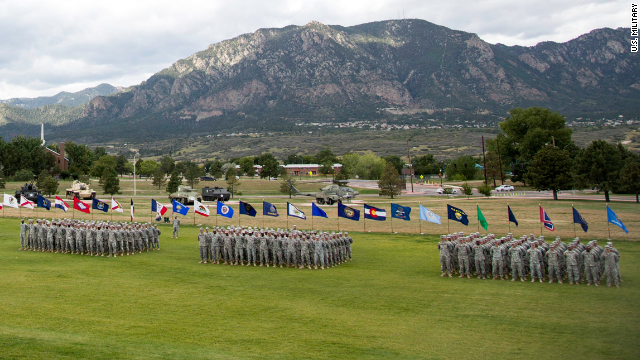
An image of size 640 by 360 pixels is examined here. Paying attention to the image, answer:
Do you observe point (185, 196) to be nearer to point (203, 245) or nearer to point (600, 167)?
point (203, 245)

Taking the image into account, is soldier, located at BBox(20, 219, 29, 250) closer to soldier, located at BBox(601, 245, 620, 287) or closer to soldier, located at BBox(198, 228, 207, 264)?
soldier, located at BBox(198, 228, 207, 264)

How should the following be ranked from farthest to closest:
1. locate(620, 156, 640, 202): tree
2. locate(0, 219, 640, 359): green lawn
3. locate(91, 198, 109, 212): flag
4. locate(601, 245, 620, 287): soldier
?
locate(620, 156, 640, 202): tree, locate(91, 198, 109, 212): flag, locate(601, 245, 620, 287): soldier, locate(0, 219, 640, 359): green lawn

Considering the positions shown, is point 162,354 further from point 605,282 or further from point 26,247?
point 26,247

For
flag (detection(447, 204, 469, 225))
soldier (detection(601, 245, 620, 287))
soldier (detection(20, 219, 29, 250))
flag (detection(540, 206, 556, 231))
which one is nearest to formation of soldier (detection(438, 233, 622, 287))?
soldier (detection(601, 245, 620, 287))

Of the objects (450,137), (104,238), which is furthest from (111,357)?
(450,137)

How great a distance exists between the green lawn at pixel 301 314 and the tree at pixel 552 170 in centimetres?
3353

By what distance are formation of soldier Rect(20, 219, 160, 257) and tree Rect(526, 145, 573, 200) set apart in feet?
136

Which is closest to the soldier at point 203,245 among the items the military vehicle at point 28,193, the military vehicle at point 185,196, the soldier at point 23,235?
the soldier at point 23,235

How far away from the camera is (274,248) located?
822 inches

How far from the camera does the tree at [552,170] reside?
51844 mm

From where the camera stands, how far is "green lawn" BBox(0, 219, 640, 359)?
1057 cm

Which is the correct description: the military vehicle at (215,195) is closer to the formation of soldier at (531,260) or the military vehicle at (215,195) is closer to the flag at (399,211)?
the flag at (399,211)

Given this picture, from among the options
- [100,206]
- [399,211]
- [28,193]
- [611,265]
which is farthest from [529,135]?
[28,193]

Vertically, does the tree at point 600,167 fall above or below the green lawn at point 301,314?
above
